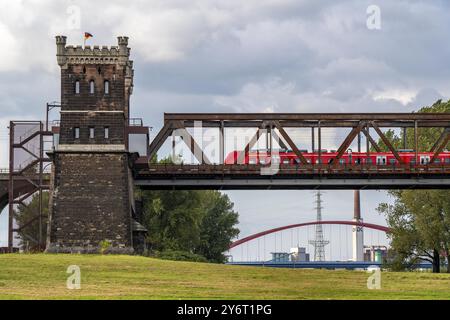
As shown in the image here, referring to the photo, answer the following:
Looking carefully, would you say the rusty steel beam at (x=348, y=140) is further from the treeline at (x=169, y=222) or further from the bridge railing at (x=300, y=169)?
the treeline at (x=169, y=222)

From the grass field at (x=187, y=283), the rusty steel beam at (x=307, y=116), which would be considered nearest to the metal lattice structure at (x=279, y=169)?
the rusty steel beam at (x=307, y=116)

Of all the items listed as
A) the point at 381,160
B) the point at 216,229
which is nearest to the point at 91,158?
the point at 381,160

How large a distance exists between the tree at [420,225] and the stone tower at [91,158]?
31.5 m

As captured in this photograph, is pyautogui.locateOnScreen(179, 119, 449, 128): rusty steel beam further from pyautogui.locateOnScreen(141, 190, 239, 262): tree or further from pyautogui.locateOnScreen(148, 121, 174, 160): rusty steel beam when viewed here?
pyautogui.locateOnScreen(141, 190, 239, 262): tree

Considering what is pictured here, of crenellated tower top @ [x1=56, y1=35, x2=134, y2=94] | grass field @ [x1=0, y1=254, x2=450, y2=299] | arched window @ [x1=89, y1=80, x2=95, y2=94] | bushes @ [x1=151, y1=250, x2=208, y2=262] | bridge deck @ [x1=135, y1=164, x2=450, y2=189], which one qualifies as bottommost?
grass field @ [x1=0, y1=254, x2=450, y2=299]

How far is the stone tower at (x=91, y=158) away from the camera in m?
79.6

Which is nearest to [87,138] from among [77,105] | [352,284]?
[77,105]

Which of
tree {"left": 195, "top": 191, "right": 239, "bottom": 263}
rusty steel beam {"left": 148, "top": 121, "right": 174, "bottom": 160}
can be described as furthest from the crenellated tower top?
tree {"left": 195, "top": 191, "right": 239, "bottom": 263}

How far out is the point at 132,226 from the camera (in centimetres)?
8275

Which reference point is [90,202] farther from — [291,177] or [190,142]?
[291,177]

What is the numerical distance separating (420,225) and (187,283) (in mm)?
56590

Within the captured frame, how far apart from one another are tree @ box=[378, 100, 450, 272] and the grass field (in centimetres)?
4159

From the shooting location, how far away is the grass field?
131ft
